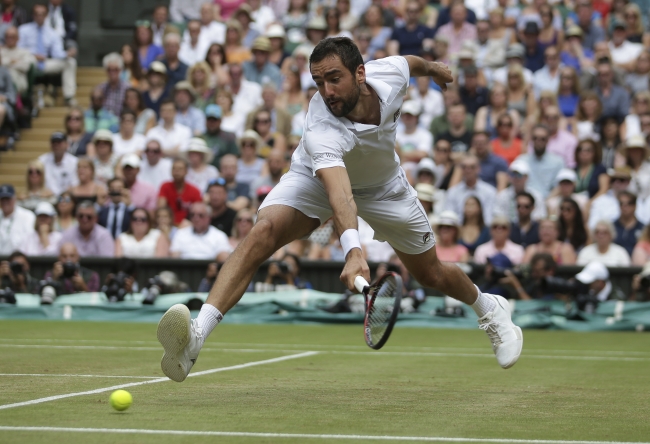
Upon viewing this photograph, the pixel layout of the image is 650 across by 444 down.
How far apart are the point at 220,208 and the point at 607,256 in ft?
17.0

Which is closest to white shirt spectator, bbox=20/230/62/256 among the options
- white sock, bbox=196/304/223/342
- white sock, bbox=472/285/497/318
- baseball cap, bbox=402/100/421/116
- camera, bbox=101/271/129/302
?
camera, bbox=101/271/129/302

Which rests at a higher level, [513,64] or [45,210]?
[513,64]

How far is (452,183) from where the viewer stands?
1509 cm

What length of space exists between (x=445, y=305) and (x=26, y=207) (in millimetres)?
6858

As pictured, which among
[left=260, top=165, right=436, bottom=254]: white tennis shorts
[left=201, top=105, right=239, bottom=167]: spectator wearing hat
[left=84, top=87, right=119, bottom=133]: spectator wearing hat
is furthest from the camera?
[left=84, top=87, right=119, bottom=133]: spectator wearing hat

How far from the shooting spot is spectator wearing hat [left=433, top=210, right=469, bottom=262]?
13.4 metres

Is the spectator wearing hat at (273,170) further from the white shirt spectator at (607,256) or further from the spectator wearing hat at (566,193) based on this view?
the white shirt spectator at (607,256)

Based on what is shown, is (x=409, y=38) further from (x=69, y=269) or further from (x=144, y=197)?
(x=69, y=269)

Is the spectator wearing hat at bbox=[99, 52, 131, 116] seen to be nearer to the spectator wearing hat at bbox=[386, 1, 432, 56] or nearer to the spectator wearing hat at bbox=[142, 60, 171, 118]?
the spectator wearing hat at bbox=[142, 60, 171, 118]

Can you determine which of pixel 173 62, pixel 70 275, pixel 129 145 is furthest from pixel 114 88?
pixel 70 275

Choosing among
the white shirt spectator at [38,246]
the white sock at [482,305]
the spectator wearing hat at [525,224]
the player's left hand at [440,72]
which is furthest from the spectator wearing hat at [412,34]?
the white sock at [482,305]

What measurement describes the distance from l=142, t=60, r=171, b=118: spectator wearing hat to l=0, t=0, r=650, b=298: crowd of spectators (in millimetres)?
38

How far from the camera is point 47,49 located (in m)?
19.7

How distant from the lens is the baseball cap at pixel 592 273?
12.2 metres
